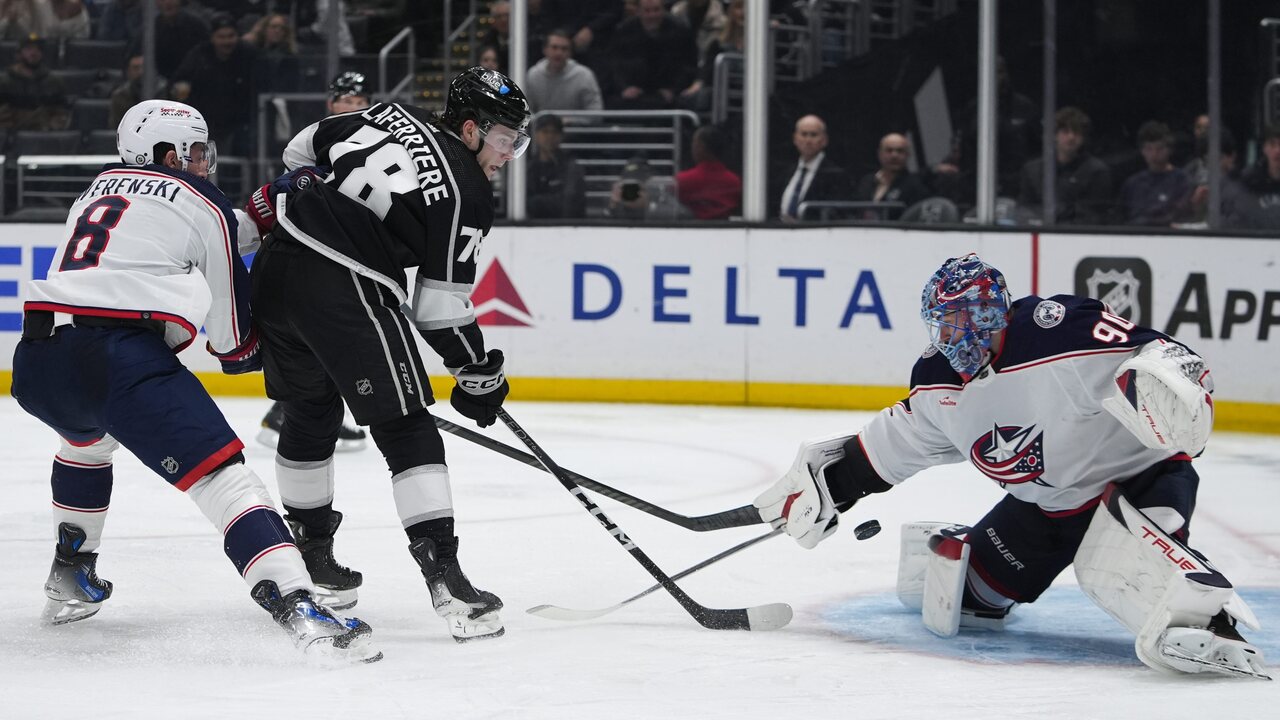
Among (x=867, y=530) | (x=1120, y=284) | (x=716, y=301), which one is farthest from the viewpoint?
(x=716, y=301)

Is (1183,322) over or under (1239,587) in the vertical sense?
over

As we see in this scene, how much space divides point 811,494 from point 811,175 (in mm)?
3918

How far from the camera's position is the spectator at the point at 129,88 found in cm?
698

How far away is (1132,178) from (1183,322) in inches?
27.1

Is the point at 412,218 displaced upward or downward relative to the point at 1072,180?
downward

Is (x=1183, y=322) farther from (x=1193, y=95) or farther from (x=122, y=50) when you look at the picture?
(x=122, y=50)

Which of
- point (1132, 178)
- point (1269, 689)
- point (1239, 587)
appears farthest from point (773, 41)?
point (1269, 689)

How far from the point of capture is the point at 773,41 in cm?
676

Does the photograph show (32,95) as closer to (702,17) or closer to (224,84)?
(224,84)

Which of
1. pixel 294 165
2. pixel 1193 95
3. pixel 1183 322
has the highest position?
pixel 1193 95

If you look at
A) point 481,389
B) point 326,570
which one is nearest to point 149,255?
point 481,389

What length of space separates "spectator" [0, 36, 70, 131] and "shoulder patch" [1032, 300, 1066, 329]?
5555 mm

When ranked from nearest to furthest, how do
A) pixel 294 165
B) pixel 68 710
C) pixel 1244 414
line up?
pixel 68 710 → pixel 294 165 → pixel 1244 414

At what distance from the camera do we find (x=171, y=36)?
22.9 ft
